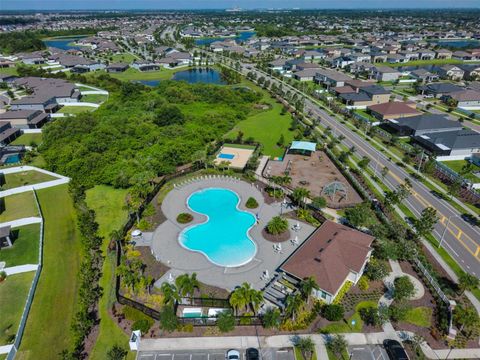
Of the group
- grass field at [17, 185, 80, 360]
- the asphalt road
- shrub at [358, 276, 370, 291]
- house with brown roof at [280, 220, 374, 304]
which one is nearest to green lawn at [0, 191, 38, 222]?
grass field at [17, 185, 80, 360]

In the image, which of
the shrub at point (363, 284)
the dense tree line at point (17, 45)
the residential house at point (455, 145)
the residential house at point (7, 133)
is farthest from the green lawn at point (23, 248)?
the dense tree line at point (17, 45)

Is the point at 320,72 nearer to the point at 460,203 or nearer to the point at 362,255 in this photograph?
the point at 460,203

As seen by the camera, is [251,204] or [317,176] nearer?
[251,204]

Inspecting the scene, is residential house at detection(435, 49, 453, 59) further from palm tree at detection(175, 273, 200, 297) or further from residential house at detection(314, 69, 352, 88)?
palm tree at detection(175, 273, 200, 297)

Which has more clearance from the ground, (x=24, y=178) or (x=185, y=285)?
(x=185, y=285)

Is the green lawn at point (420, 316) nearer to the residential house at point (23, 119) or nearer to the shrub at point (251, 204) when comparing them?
the shrub at point (251, 204)

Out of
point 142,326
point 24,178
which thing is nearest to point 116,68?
point 24,178

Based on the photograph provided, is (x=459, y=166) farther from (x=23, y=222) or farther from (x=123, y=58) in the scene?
(x=123, y=58)
